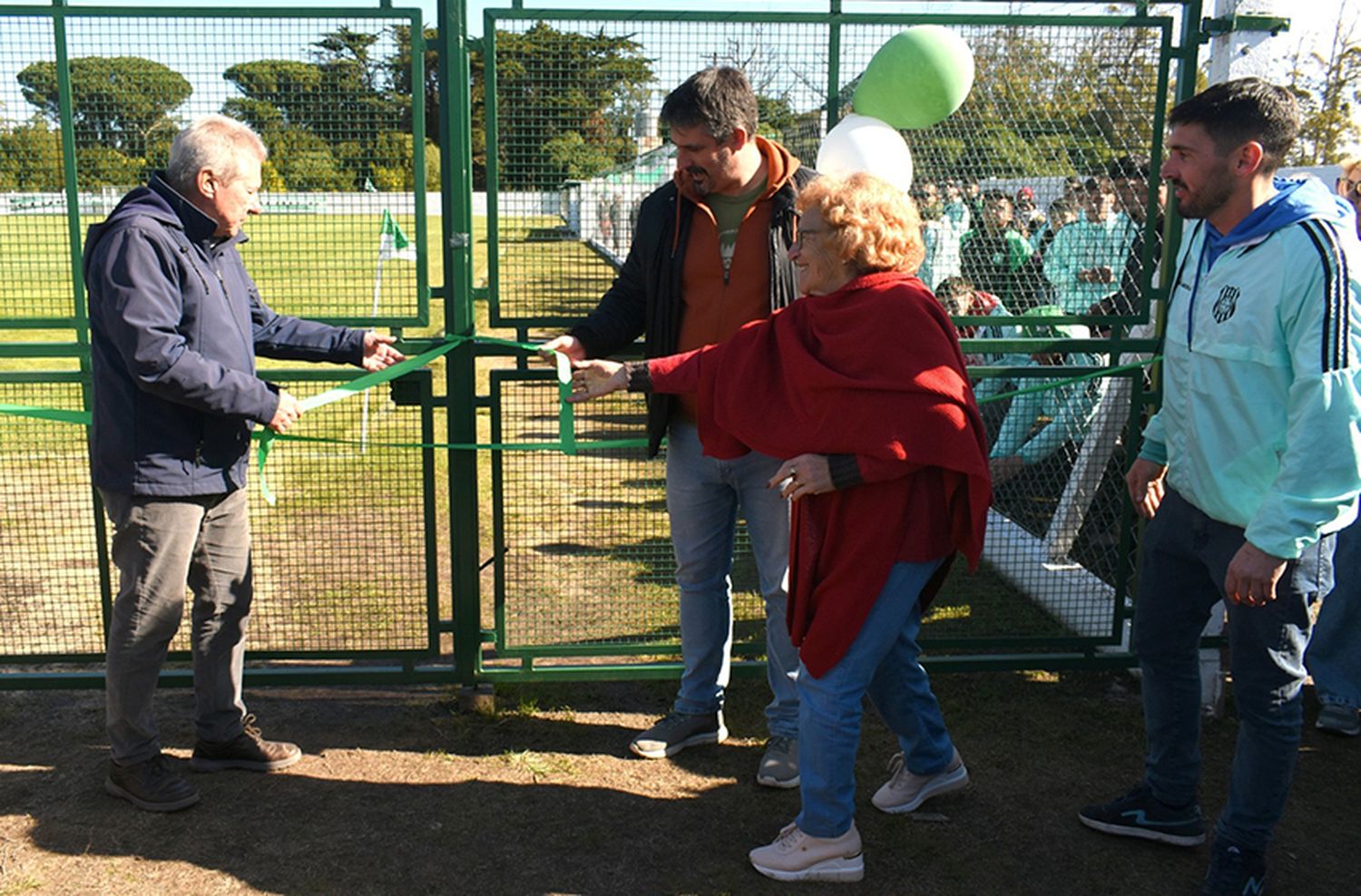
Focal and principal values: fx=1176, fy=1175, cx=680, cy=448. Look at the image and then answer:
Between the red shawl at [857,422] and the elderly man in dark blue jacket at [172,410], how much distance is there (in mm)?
1538

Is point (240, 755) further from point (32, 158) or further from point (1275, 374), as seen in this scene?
point (1275, 374)

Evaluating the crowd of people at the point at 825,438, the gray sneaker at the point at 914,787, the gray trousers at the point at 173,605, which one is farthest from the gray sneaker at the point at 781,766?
the gray trousers at the point at 173,605

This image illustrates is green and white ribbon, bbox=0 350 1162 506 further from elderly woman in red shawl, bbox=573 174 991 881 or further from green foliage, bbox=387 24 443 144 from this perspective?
green foliage, bbox=387 24 443 144

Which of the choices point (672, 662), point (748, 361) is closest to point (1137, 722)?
point (672, 662)

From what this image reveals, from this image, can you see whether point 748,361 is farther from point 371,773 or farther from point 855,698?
point 371,773

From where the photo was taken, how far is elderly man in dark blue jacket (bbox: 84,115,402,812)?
11.3ft

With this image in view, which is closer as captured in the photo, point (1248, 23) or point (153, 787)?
point (153, 787)

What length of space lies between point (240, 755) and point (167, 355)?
1535 millimetres

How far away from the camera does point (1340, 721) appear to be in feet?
14.9

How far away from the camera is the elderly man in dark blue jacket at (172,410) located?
345 cm

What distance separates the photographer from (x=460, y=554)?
4.59 m

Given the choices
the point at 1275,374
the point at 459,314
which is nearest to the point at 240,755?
the point at 459,314

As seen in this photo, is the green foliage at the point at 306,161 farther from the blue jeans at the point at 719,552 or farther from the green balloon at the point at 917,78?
the green balloon at the point at 917,78

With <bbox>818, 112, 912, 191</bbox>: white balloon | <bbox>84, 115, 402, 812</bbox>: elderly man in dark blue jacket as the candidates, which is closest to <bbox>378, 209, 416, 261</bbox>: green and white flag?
<bbox>84, 115, 402, 812</bbox>: elderly man in dark blue jacket
